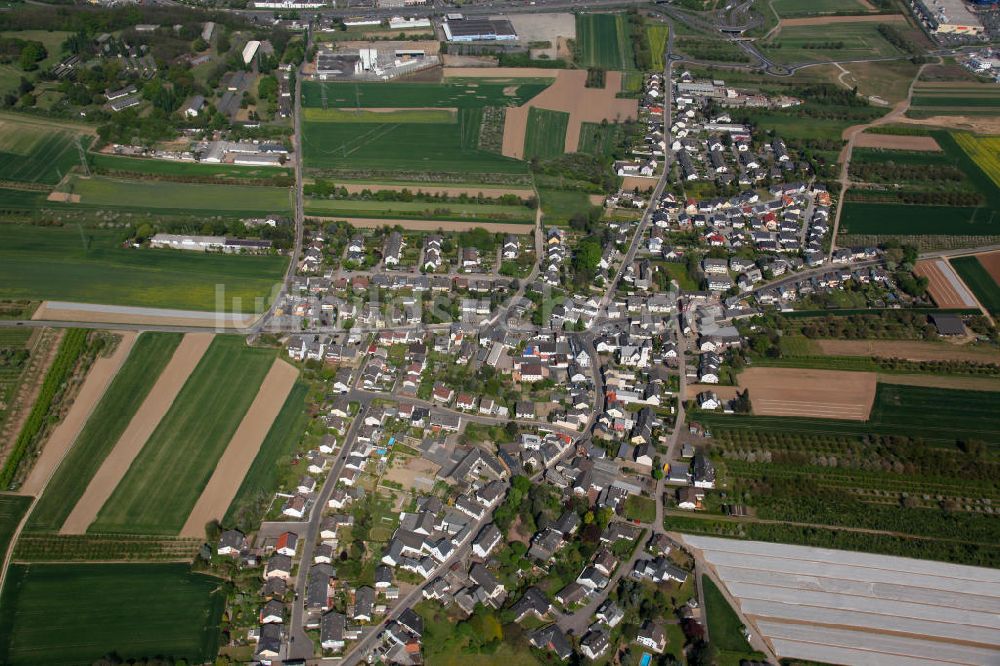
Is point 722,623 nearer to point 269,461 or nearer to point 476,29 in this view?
point 269,461

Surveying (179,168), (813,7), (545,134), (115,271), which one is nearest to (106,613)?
(115,271)

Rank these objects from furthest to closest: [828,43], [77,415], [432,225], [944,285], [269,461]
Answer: [828,43] < [432,225] < [944,285] < [77,415] < [269,461]

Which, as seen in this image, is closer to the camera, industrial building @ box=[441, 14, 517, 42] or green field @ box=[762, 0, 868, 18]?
industrial building @ box=[441, 14, 517, 42]

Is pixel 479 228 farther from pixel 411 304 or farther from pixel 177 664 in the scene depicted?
pixel 177 664

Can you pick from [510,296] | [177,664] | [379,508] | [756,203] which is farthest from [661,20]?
[177,664]

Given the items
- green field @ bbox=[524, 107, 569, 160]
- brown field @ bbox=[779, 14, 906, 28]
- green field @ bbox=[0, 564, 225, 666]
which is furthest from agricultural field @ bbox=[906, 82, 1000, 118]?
green field @ bbox=[0, 564, 225, 666]

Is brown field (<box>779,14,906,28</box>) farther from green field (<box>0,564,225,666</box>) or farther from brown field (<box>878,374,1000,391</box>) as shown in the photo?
green field (<box>0,564,225,666</box>)

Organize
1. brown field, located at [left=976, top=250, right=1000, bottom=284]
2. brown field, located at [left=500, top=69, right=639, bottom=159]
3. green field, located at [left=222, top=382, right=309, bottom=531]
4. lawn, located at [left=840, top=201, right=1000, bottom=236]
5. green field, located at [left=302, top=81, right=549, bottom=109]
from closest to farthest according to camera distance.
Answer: green field, located at [left=222, top=382, right=309, bottom=531]
brown field, located at [left=976, top=250, right=1000, bottom=284]
lawn, located at [left=840, top=201, right=1000, bottom=236]
brown field, located at [left=500, top=69, right=639, bottom=159]
green field, located at [left=302, top=81, right=549, bottom=109]

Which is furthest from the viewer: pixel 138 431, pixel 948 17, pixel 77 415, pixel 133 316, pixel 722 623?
pixel 948 17

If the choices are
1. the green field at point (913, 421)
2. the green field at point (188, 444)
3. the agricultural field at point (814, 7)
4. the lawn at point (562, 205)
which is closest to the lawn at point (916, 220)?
the green field at point (913, 421)
